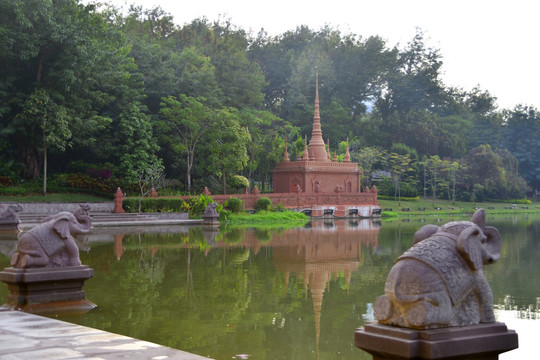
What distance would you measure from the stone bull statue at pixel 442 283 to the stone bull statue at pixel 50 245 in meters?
5.24

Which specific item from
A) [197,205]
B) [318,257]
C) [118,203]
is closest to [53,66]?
[118,203]

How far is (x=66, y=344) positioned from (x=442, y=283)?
346 cm

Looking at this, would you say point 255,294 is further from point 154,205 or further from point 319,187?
point 319,187

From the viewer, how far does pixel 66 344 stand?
5.89m

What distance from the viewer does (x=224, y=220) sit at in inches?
1310

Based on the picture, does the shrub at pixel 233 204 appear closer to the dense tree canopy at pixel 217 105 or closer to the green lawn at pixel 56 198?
the dense tree canopy at pixel 217 105

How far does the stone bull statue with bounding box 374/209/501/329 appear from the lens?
4559 millimetres

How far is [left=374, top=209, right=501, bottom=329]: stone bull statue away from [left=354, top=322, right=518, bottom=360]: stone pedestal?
0.29 feet

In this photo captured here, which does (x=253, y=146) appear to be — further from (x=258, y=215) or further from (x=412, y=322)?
(x=412, y=322)

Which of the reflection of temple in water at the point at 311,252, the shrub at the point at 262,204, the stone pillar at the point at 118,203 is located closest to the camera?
the reflection of temple in water at the point at 311,252

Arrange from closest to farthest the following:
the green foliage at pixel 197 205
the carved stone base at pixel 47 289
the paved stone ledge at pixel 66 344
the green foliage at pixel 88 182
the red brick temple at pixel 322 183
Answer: the paved stone ledge at pixel 66 344 → the carved stone base at pixel 47 289 → the green foliage at pixel 197 205 → the green foliage at pixel 88 182 → the red brick temple at pixel 322 183

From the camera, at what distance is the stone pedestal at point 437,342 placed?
4.36 m

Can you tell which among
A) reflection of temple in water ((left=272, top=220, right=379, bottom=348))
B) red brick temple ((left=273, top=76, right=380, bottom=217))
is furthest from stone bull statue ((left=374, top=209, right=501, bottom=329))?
red brick temple ((left=273, top=76, right=380, bottom=217))

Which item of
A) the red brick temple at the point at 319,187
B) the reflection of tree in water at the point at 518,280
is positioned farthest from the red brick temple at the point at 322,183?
the reflection of tree in water at the point at 518,280
